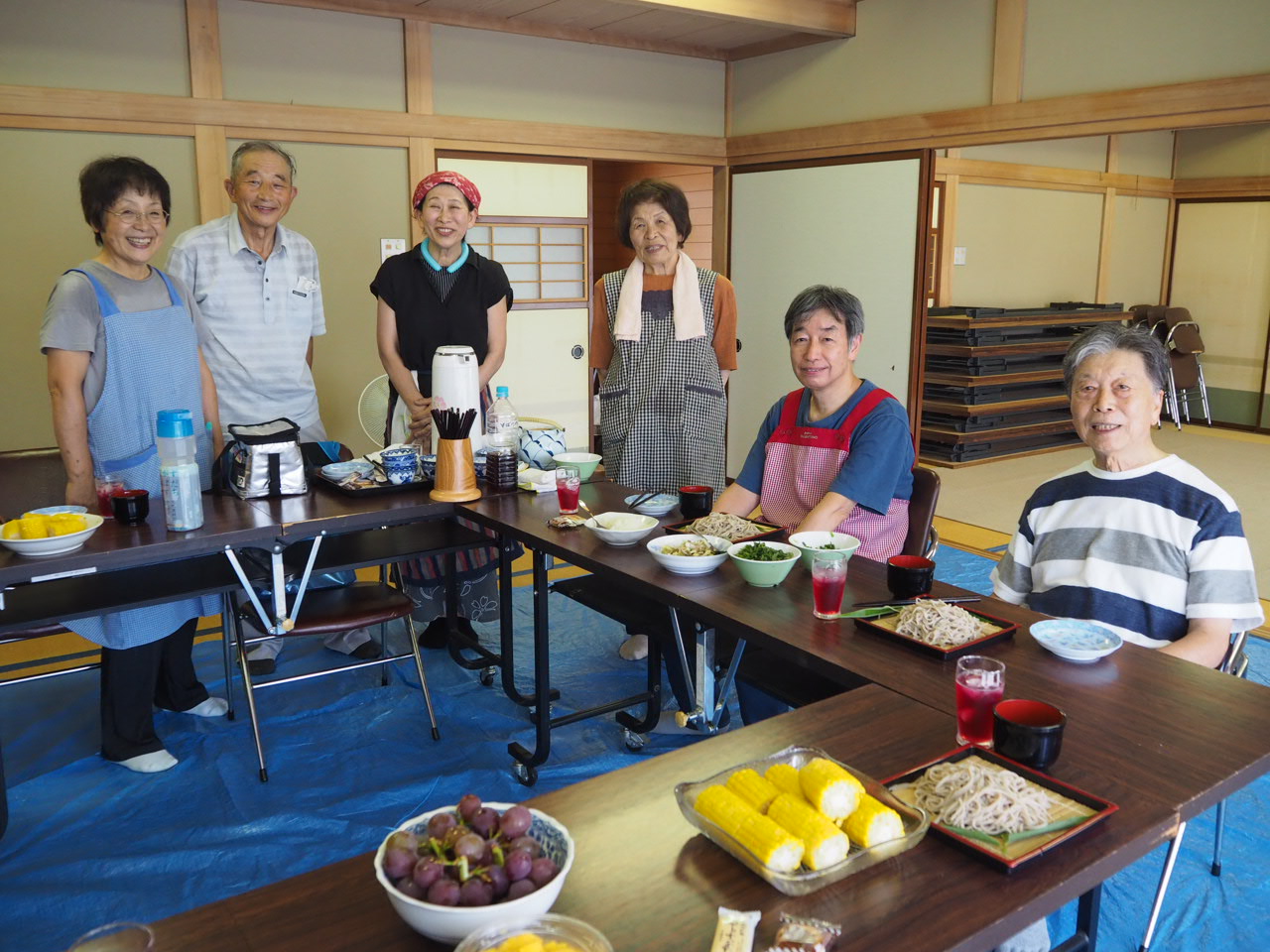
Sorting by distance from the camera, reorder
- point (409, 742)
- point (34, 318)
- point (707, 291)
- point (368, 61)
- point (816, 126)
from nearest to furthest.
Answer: point (409, 742) < point (707, 291) < point (34, 318) < point (368, 61) < point (816, 126)

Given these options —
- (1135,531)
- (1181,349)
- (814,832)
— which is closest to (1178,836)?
(1135,531)

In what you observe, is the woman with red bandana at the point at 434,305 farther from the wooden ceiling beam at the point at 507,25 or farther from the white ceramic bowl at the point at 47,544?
the wooden ceiling beam at the point at 507,25

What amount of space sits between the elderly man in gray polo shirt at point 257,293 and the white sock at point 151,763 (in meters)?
1.07

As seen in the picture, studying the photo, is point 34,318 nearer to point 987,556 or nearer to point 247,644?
point 247,644

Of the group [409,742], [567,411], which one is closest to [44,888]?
[409,742]

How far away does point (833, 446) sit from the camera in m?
2.56

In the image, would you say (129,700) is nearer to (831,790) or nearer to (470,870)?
(470,870)

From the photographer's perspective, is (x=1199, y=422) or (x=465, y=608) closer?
(x=465, y=608)

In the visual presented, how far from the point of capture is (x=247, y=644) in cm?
349

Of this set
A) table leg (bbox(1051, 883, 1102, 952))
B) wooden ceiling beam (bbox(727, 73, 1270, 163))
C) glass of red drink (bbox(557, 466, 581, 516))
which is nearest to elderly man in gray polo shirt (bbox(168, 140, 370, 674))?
glass of red drink (bbox(557, 466, 581, 516))

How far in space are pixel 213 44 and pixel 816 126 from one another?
2.95 metres

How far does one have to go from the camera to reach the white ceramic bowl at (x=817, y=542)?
7.21ft

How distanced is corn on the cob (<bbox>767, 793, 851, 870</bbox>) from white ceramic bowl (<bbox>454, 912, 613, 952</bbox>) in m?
0.25

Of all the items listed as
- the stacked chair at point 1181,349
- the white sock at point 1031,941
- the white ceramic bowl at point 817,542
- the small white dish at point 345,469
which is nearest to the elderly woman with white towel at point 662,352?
the small white dish at point 345,469
